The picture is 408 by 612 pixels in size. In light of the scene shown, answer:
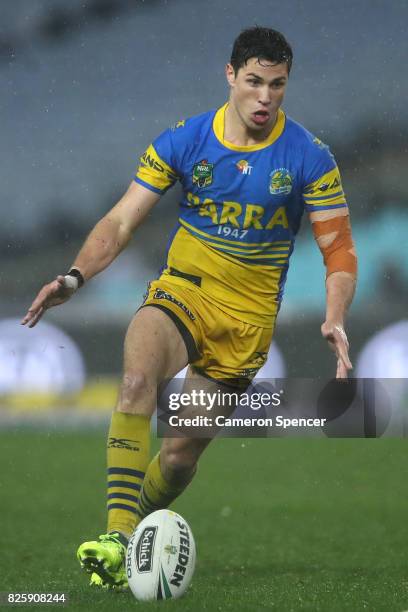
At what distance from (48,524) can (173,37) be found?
12875mm

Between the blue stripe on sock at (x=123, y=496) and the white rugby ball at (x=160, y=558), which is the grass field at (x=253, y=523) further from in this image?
the blue stripe on sock at (x=123, y=496)

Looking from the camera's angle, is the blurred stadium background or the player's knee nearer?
the player's knee

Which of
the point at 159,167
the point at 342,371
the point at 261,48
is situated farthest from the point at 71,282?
the point at 261,48

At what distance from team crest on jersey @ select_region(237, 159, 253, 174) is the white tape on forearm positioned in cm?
102

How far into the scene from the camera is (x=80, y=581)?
16.1 ft

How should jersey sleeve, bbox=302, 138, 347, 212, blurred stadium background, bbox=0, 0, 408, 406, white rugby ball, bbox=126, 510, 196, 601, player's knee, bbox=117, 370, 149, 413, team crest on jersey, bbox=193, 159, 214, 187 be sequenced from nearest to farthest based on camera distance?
white rugby ball, bbox=126, 510, 196, 601 → player's knee, bbox=117, 370, 149, 413 → jersey sleeve, bbox=302, 138, 347, 212 → team crest on jersey, bbox=193, 159, 214, 187 → blurred stadium background, bbox=0, 0, 408, 406

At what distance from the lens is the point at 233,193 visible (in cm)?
510

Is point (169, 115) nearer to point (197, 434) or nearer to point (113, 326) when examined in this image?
point (113, 326)

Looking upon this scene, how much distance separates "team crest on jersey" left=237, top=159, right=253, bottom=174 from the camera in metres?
5.10

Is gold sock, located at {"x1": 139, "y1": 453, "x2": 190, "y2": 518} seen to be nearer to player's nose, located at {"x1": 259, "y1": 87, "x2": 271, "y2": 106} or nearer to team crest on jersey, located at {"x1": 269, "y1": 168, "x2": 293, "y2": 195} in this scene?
team crest on jersey, located at {"x1": 269, "y1": 168, "x2": 293, "y2": 195}

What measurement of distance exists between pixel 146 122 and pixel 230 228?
13.6m

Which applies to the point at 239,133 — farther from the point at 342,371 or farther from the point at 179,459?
the point at 342,371

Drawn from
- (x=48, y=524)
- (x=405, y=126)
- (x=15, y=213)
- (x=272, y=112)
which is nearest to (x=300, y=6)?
(x=405, y=126)

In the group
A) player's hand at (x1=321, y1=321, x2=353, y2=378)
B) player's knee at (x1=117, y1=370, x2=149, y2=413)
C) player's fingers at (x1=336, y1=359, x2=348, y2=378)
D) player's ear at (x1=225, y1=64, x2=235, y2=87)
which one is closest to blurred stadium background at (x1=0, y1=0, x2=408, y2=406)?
player's ear at (x1=225, y1=64, x2=235, y2=87)
